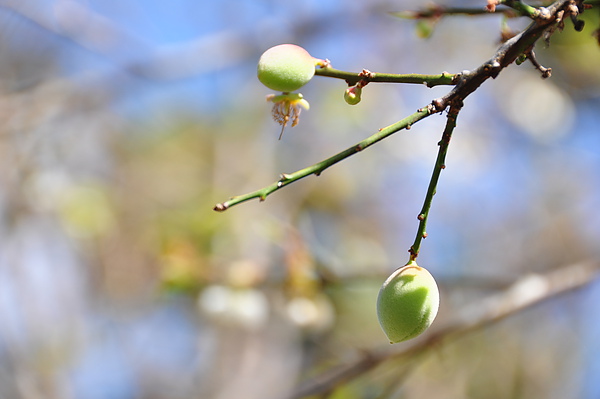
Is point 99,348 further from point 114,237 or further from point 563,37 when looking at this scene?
point 563,37

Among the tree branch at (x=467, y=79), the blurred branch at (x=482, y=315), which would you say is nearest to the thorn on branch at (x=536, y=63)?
the tree branch at (x=467, y=79)

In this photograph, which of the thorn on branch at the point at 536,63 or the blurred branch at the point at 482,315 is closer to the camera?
the thorn on branch at the point at 536,63

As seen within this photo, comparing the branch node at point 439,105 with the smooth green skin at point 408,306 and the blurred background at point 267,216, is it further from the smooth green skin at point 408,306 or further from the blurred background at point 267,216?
the blurred background at point 267,216

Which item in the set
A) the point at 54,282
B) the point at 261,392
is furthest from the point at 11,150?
the point at 261,392

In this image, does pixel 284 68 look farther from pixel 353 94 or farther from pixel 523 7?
pixel 523 7

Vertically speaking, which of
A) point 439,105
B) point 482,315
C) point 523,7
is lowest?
point 439,105

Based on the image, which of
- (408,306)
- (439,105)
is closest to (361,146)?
(439,105)

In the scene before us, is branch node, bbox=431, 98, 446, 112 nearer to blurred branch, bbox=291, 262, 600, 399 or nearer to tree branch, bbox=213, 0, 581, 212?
tree branch, bbox=213, 0, 581, 212
